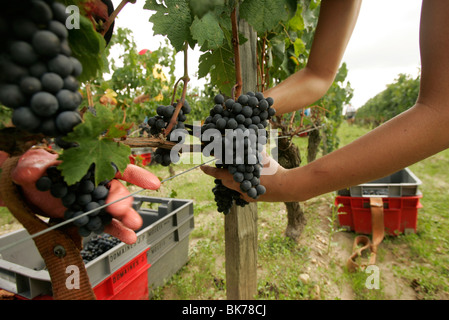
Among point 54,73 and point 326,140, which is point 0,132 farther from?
point 326,140

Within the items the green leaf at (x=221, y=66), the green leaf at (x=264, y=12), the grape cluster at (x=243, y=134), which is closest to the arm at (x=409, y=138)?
the grape cluster at (x=243, y=134)

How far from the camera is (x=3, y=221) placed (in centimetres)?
449

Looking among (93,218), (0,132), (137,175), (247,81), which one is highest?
(247,81)

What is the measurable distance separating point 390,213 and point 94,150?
15.0 feet

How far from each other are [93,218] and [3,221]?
5.25 metres

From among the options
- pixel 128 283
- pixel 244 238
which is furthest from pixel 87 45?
pixel 128 283

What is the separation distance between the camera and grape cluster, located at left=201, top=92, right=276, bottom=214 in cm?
91

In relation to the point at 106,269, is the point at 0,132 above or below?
above

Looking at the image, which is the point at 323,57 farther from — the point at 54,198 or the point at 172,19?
the point at 54,198

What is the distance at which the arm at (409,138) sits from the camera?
0.78m

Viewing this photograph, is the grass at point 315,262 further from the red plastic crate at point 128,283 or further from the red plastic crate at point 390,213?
the red plastic crate at point 128,283

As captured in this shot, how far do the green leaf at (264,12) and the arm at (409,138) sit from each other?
1.44 ft
